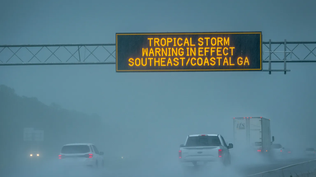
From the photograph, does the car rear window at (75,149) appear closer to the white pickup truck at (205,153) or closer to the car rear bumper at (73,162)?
the car rear bumper at (73,162)

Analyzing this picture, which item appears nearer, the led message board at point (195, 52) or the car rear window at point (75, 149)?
the led message board at point (195, 52)

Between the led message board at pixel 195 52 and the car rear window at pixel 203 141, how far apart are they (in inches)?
133

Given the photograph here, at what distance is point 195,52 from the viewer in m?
25.5

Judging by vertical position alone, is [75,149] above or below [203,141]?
below

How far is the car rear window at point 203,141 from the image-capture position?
25.5 m

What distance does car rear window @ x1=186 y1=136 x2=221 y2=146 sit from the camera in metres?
25.5

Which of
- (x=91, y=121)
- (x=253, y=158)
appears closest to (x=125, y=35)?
(x=253, y=158)

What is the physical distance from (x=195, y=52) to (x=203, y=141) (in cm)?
438

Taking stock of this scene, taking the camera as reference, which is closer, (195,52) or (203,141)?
(195,52)

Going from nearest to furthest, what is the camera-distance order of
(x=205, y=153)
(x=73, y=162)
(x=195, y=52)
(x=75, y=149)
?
(x=205, y=153)
(x=195, y=52)
(x=73, y=162)
(x=75, y=149)

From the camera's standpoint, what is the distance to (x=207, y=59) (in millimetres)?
25344

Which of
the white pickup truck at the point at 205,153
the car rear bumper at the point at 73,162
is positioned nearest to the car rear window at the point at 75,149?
the car rear bumper at the point at 73,162

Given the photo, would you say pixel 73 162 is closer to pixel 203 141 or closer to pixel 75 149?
pixel 75 149

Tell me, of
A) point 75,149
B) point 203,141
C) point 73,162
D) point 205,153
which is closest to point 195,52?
point 203,141
